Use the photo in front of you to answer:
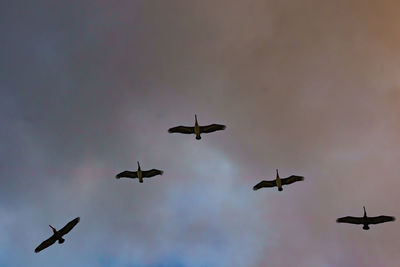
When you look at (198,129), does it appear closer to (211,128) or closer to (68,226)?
(211,128)

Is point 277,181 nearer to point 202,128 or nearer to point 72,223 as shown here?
point 202,128

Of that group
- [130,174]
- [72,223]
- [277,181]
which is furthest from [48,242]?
[277,181]

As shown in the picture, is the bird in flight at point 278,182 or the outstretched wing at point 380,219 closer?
the bird in flight at point 278,182

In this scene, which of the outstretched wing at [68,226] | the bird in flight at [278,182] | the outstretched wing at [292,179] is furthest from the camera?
the bird in flight at [278,182]

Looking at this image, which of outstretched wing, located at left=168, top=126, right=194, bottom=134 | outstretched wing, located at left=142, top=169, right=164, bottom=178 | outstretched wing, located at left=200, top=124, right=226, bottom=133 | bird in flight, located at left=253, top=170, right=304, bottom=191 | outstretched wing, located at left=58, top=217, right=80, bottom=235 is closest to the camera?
outstretched wing, located at left=58, top=217, right=80, bottom=235

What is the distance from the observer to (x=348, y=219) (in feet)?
348

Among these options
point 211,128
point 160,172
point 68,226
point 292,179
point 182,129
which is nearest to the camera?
point 68,226

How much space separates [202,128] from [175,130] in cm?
448

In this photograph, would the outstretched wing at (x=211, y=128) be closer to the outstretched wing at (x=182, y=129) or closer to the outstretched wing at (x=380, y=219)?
the outstretched wing at (x=182, y=129)

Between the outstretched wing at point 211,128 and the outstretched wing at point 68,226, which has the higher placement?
the outstretched wing at point 211,128

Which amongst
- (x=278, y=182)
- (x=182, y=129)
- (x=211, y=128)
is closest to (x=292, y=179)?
(x=278, y=182)

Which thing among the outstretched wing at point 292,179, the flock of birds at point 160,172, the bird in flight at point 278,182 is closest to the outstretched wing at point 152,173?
→ the flock of birds at point 160,172

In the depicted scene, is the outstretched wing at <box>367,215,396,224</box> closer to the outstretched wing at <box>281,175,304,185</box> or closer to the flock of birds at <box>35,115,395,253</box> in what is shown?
the flock of birds at <box>35,115,395,253</box>

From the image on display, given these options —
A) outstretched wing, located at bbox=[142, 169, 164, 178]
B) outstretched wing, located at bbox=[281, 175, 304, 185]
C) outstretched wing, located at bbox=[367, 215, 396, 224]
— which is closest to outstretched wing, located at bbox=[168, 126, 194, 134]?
outstretched wing, located at bbox=[142, 169, 164, 178]
